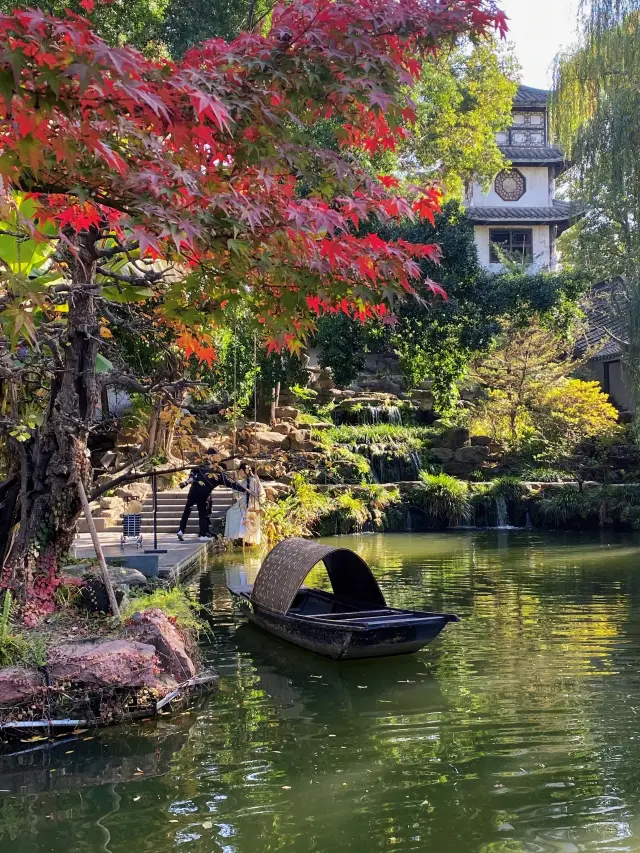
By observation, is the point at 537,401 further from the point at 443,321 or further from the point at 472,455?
the point at 443,321

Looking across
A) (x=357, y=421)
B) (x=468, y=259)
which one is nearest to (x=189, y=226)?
(x=468, y=259)

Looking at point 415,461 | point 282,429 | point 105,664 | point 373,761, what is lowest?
point 373,761

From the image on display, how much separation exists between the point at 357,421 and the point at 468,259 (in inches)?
432

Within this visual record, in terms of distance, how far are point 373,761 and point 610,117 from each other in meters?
17.2

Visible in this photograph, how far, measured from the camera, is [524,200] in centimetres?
3922

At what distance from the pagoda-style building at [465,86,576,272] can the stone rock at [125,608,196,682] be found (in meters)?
32.8

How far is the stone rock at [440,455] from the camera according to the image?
28.6 metres

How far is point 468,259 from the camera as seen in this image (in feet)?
65.3

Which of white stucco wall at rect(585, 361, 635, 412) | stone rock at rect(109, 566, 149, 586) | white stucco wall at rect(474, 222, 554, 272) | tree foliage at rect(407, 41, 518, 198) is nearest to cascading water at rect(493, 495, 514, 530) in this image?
white stucco wall at rect(585, 361, 635, 412)

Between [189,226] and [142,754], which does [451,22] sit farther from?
[142,754]

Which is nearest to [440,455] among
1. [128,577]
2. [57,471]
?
[128,577]

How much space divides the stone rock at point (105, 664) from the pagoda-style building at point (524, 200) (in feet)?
110

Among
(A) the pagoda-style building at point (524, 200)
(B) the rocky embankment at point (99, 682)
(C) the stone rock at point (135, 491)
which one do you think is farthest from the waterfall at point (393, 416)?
(B) the rocky embankment at point (99, 682)

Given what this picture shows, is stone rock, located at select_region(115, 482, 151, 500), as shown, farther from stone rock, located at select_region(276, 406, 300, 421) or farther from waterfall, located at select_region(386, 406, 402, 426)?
waterfall, located at select_region(386, 406, 402, 426)
